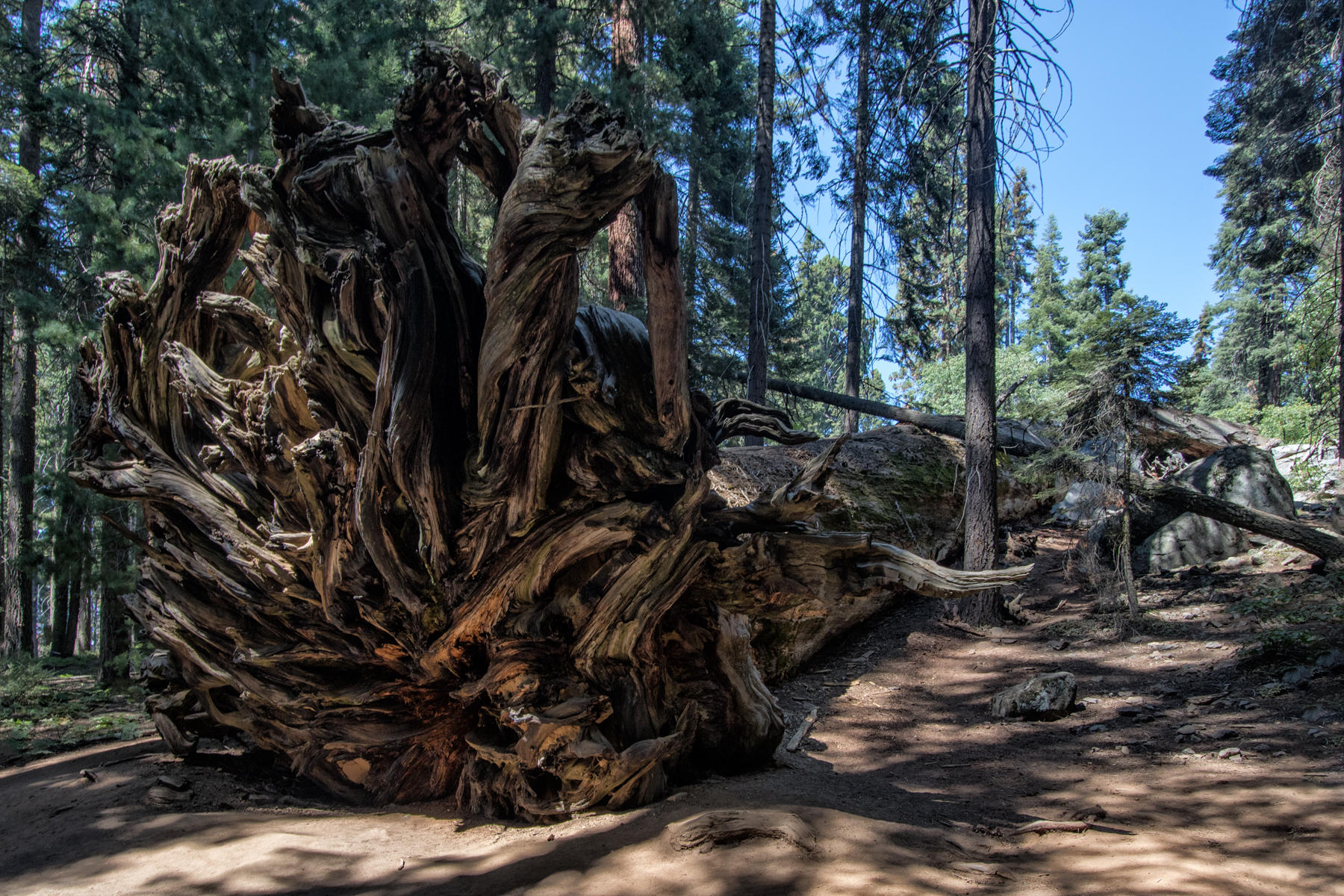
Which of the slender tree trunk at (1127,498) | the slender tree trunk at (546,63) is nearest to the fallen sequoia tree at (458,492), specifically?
the slender tree trunk at (1127,498)

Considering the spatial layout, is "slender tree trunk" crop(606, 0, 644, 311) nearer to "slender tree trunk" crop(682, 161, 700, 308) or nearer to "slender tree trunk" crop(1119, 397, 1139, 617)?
"slender tree trunk" crop(682, 161, 700, 308)

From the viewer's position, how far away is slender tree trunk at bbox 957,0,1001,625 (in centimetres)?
920

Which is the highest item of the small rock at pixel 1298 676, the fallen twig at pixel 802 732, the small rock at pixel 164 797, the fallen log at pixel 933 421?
the fallen log at pixel 933 421

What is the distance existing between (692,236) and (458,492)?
13.8 meters

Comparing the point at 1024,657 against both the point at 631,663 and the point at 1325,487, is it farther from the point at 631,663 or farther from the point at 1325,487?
the point at 1325,487

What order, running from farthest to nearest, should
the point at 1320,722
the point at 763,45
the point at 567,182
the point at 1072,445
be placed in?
1. the point at 763,45
2. the point at 1072,445
3. the point at 1320,722
4. the point at 567,182

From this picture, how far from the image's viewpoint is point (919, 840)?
12.4ft

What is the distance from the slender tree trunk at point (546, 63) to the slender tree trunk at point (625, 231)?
39.5 inches

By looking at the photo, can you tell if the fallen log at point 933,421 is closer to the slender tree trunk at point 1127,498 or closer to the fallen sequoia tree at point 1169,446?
the fallen sequoia tree at point 1169,446

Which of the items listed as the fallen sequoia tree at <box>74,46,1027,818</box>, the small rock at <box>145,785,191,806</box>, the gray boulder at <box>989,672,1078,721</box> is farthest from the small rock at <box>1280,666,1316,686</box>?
the small rock at <box>145,785,191,806</box>

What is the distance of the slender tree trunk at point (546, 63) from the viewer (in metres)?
10.8

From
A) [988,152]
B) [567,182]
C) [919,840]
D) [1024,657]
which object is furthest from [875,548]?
[988,152]

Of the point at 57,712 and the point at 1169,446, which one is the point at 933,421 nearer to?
the point at 1169,446

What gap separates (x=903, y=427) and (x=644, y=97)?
6.74 meters
